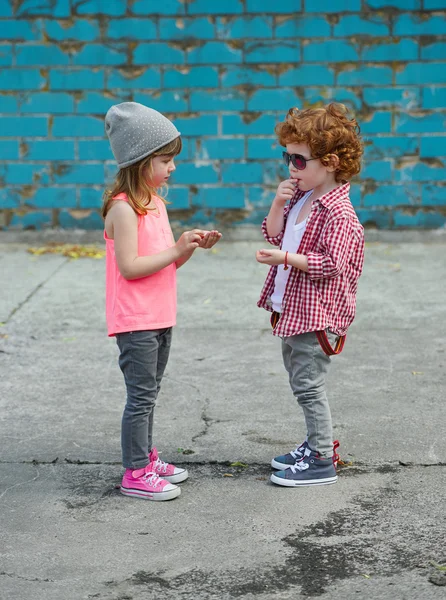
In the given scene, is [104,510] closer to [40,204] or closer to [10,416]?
[10,416]

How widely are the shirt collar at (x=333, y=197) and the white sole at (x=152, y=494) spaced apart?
1.26 meters

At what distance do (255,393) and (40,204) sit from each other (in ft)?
15.5

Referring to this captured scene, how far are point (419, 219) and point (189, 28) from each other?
2.81 metres

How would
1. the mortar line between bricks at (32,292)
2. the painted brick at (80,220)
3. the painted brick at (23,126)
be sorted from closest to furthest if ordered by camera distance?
the mortar line between bricks at (32,292) < the painted brick at (23,126) < the painted brick at (80,220)

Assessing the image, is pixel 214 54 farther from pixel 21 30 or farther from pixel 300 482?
pixel 300 482

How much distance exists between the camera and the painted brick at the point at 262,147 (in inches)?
348

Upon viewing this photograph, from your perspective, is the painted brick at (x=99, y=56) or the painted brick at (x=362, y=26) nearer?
the painted brick at (x=362, y=26)

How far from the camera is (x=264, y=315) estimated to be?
6.57m

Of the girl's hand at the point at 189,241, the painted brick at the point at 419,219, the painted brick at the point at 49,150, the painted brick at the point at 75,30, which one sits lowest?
the painted brick at the point at 419,219

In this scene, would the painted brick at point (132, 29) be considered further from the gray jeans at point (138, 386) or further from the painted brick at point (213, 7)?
the gray jeans at point (138, 386)

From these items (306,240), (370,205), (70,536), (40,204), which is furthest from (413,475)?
(40,204)

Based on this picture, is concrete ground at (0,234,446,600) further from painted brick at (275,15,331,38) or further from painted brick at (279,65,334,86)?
painted brick at (275,15,331,38)

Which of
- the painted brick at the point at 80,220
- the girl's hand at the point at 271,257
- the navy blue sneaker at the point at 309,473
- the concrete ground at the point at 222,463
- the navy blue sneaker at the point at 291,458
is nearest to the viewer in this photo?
Result: the concrete ground at the point at 222,463

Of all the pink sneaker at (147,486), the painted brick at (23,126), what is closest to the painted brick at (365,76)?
the painted brick at (23,126)
